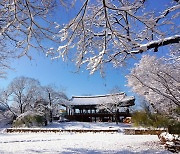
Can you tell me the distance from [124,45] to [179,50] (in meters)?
4.23

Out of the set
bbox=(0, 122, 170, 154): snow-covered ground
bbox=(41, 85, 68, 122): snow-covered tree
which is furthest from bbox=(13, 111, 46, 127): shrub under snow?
bbox=(0, 122, 170, 154): snow-covered ground

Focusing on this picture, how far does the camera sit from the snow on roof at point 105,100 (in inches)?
1562

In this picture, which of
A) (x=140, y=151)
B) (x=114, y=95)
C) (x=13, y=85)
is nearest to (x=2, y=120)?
(x=13, y=85)

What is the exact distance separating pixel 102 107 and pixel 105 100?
2191 mm

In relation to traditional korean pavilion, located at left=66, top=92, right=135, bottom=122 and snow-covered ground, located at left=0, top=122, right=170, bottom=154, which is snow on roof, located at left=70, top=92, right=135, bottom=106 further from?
snow-covered ground, located at left=0, top=122, right=170, bottom=154

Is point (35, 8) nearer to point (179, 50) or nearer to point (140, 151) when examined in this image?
point (179, 50)

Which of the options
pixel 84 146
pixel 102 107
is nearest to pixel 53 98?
pixel 102 107

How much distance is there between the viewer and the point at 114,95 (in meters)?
41.8

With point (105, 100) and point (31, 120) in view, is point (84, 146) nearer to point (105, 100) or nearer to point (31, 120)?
point (31, 120)

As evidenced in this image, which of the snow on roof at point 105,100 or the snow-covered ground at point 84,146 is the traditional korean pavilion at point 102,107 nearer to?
the snow on roof at point 105,100

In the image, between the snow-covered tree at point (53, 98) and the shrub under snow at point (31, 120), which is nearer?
the shrub under snow at point (31, 120)

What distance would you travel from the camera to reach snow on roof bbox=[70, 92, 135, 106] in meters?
39.7

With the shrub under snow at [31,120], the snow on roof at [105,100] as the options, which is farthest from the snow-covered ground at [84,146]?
the snow on roof at [105,100]

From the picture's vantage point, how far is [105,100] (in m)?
42.8
